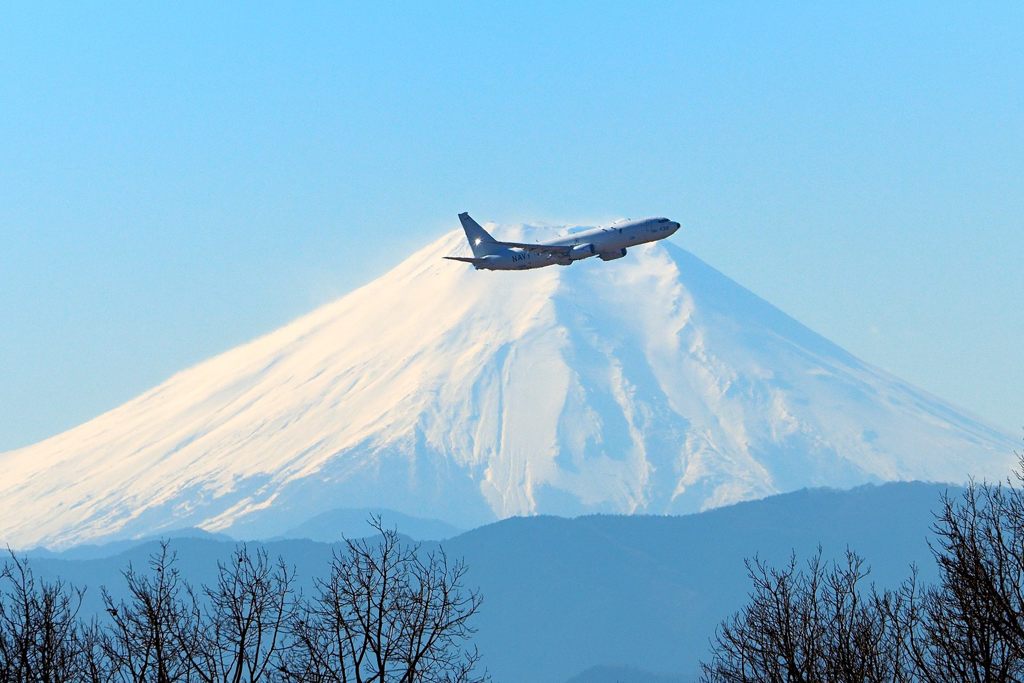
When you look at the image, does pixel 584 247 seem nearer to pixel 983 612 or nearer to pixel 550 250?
pixel 550 250

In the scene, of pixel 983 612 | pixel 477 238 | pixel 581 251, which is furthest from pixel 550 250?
pixel 983 612

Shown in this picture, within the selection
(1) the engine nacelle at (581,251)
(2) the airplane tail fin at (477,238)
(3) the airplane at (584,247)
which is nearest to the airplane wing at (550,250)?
(3) the airplane at (584,247)

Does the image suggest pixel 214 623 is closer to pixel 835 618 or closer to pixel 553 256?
pixel 835 618

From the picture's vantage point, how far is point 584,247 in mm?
100812

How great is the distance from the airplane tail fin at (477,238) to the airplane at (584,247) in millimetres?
6979

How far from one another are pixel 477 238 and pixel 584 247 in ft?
72.8

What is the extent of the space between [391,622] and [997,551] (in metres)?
13.5

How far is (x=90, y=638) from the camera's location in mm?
41031

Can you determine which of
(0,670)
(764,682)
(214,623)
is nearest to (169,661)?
(214,623)

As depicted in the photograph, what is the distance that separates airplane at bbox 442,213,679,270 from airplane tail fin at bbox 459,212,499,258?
698cm

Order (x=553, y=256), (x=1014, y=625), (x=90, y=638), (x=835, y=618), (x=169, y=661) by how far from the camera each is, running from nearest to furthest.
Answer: (x=1014, y=625)
(x=169, y=661)
(x=90, y=638)
(x=835, y=618)
(x=553, y=256)

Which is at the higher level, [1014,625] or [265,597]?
[265,597]

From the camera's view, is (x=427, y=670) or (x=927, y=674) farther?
(x=427, y=670)

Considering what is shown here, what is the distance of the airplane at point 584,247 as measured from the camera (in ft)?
333
